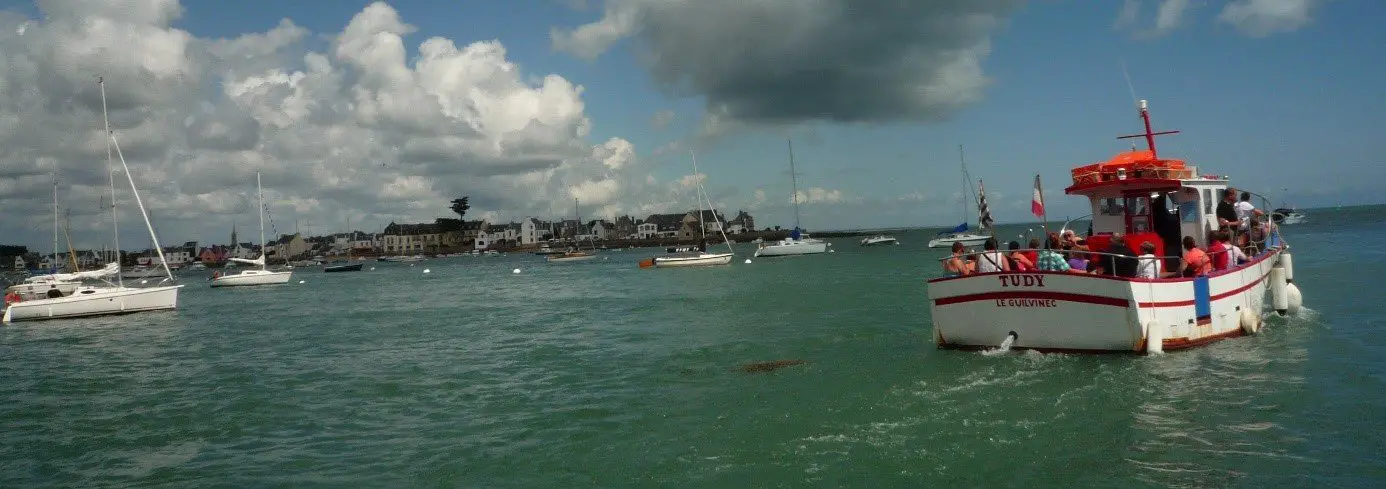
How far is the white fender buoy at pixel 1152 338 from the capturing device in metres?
14.9

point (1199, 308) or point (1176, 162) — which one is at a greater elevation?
point (1176, 162)

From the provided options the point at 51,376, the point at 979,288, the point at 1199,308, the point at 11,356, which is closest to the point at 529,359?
the point at 979,288

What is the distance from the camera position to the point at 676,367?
1847cm

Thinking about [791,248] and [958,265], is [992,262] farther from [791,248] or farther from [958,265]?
[791,248]

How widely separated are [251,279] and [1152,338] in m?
77.3

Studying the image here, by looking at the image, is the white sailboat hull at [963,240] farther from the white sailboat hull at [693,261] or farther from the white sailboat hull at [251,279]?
the white sailboat hull at [251,279]

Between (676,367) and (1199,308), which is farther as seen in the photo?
(676,367)

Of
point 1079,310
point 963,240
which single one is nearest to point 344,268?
point 963,240

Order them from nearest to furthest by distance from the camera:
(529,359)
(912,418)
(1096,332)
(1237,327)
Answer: (912,418) < (1096,332) < (1237,327) < (529,359)

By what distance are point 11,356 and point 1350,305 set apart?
40.7 meters

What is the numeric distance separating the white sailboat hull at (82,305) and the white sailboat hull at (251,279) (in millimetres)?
34418

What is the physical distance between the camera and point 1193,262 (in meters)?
16.0

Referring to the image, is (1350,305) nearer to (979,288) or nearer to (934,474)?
(979,288)

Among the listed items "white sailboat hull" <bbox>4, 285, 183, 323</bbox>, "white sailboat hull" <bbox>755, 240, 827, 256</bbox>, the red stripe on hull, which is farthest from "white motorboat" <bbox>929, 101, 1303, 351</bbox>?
"white sailboat hull" <bbox>755, 240, 827, 256</bbox>
